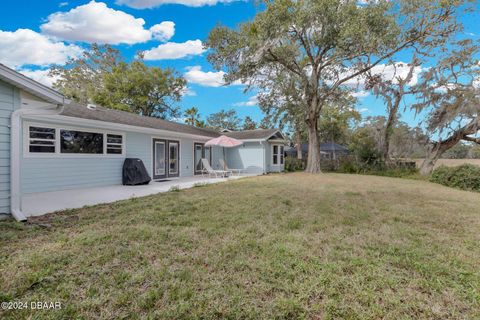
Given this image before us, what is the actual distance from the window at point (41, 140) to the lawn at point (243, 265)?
11.9 feet

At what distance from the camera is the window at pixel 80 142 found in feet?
25.4

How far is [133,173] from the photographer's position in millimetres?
9328

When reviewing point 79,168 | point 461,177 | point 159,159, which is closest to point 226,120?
point 159,159

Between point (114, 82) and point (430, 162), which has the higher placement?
point (114, 82)

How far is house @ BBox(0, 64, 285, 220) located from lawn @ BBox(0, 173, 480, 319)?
175 centimetres

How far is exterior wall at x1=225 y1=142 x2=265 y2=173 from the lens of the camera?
1602cm

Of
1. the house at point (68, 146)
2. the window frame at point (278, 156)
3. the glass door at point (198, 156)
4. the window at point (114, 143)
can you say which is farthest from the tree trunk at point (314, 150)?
the window at point (114, 143)

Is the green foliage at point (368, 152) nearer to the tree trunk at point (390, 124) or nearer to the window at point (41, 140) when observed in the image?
the tree trunk at point (390, 124)

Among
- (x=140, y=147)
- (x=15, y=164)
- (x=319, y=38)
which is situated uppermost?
(x=319, y=38)

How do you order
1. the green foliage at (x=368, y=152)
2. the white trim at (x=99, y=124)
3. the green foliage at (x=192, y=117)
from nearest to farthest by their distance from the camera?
the white trim at (x=99, y=124), the green foliage at (x=368, y=152), the green foliage at (x=192, y=117)

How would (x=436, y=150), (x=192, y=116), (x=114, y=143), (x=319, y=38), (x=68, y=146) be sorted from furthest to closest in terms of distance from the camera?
(x=192, y=116) → (x=436, y=150) → (x=319, y=38) → (x=114, y=143) → (x=68, y=146)

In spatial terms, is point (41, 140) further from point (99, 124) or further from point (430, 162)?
point (430, 162)

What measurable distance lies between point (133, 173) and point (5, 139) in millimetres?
5031

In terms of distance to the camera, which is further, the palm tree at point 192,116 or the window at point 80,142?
the palm tree at point 192,116
